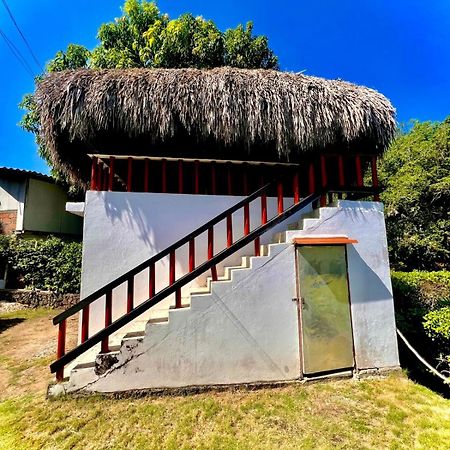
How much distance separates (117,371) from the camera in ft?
8.80

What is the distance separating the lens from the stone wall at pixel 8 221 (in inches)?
344

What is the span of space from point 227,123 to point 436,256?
8.68m

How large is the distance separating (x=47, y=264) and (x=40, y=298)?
0.89 meters

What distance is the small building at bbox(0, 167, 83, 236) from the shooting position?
877 centimetres

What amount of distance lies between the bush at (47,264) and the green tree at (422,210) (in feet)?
31.6

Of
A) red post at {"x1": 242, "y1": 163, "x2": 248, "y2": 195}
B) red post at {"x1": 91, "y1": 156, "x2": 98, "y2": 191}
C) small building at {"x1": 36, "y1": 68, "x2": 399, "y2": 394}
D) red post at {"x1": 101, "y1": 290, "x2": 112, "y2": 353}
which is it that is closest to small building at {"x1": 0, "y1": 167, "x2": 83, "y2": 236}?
small building at {"x1": 36, "y1": 68, "x2": 399, "y2": 394}

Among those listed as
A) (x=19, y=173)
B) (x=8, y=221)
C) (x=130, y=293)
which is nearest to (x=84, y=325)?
(x=130, y=293)

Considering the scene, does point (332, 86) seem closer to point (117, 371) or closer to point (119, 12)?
point (117, 371)

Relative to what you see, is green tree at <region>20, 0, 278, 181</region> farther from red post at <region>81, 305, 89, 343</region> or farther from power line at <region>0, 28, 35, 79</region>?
red post at <region>81, 305, 89, 343</region>

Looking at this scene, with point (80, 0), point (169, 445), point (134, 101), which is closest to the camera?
point (169, 445)

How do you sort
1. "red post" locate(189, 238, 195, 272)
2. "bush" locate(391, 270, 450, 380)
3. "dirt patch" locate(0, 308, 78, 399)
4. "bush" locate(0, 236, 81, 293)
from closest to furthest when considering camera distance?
1. "dirt patch" locate(0, 308, 78, 399)
2. "red post" locate(189, 238, 195, 272)
3. "bush" locate(391, 270, 450, 380)
4. "bush" locate(0, 236, 81, 293)

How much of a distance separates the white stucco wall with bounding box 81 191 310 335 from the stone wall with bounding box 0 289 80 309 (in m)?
4.35

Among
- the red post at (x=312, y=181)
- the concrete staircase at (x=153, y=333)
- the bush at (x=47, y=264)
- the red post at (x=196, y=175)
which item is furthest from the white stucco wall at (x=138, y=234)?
the bush at (x=47, y=264)

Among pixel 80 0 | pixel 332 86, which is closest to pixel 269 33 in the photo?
pixel 80 0
